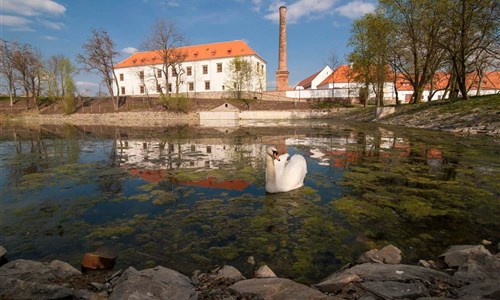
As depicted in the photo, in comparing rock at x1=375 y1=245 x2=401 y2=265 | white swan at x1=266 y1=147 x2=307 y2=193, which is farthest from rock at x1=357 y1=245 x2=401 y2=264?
white swan at x1=266 y1=147 x2=307 y2=193

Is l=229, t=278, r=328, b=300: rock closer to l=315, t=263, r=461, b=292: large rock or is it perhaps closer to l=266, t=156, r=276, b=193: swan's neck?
l=315, t=263, r=461, b=292: large rock

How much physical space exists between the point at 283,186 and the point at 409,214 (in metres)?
3.06

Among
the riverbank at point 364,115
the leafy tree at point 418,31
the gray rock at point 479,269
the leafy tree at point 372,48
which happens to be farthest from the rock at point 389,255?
the leafy tree at point 372,48

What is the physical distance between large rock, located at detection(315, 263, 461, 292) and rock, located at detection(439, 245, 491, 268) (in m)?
Result: 0.66

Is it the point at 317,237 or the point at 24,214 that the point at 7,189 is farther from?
the point at 317,237

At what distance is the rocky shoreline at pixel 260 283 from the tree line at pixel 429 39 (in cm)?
2734

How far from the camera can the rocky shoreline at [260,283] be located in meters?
3.11

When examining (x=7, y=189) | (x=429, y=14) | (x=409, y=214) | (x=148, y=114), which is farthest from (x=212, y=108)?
(x=409, y=214)

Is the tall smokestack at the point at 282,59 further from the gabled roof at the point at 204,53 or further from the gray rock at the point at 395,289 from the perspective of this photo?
the gray rock at the point at 395,289

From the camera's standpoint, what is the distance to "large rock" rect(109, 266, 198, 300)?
321 cm

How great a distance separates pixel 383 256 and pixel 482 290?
4.48 feet

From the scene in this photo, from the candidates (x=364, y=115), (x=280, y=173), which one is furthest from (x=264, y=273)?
(x=364, y=115)

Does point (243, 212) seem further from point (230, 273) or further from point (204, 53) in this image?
point (204, 53)

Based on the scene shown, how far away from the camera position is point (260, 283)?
11.2ft
